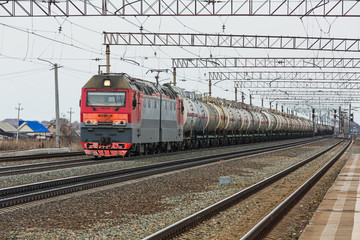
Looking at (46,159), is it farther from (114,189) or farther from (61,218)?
(61,218)

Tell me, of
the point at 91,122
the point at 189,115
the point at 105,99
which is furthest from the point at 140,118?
the point at 189,115

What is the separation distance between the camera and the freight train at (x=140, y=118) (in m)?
22.9

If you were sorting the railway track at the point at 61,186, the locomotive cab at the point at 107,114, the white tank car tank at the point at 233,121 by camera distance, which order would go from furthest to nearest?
the white tank car tank at the point at 233,121 < the locomotive cab at the point at 107,114 < the railway track at the point at 61,186

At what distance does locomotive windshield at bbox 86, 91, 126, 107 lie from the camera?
75.3 feet

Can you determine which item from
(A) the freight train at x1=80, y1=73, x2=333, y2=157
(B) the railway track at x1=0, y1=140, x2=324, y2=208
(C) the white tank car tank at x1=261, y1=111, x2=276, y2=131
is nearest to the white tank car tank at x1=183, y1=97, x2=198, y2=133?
(A) the freight train at x1=80, y1=73, x2=333, y2=157

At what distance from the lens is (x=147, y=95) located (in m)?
25.3

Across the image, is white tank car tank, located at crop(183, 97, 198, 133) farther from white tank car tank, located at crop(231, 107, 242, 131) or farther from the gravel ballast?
the gravel ballast

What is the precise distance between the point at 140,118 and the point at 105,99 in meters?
1.98

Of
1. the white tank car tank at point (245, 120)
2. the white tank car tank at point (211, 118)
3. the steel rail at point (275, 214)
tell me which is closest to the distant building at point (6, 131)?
the white tank car tank at point (245, 120)

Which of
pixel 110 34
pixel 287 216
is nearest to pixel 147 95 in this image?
pixel 110 34

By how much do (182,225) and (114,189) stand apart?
224 inches

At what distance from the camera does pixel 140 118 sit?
952 inches

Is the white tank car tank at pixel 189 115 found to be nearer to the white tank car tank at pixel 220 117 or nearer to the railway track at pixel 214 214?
the white tank car tank at pixel 220 117

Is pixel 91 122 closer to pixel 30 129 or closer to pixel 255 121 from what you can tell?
pixel 255 121
